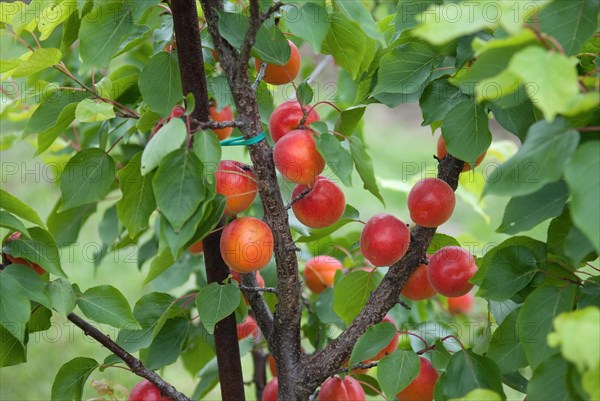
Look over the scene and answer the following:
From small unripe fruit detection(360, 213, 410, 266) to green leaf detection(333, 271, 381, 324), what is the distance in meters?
0.11

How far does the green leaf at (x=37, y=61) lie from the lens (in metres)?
0.88

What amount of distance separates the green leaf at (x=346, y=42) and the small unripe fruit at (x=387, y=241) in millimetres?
208

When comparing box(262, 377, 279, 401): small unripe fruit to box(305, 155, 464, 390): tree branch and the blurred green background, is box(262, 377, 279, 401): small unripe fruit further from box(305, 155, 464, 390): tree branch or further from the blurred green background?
the blurred green background

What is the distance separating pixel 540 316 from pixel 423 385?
13.2 inches

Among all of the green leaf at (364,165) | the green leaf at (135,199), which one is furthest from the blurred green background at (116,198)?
the green leaf at (135,199)

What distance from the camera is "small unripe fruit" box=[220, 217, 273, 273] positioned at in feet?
2.78

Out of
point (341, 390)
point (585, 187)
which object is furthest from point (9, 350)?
point (585, 187)

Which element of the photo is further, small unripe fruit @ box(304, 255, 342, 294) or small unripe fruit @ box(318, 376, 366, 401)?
small unripe fruit @ box(304, 255, 342, 294)

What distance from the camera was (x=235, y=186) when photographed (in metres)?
0.85

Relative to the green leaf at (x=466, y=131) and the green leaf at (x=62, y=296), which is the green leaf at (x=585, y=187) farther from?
the green leaf at (x=62, y=296)

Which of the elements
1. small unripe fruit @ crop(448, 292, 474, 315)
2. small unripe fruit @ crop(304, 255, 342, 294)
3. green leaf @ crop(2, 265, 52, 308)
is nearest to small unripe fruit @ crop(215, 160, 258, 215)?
green leaf @ crop(2, 265, 52, 308)

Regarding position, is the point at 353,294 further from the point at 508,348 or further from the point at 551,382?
the point at 551,382

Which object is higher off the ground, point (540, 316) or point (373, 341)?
point (540, 316)

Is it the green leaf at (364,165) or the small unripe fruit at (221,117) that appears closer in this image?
the green leaf at (364,165)
